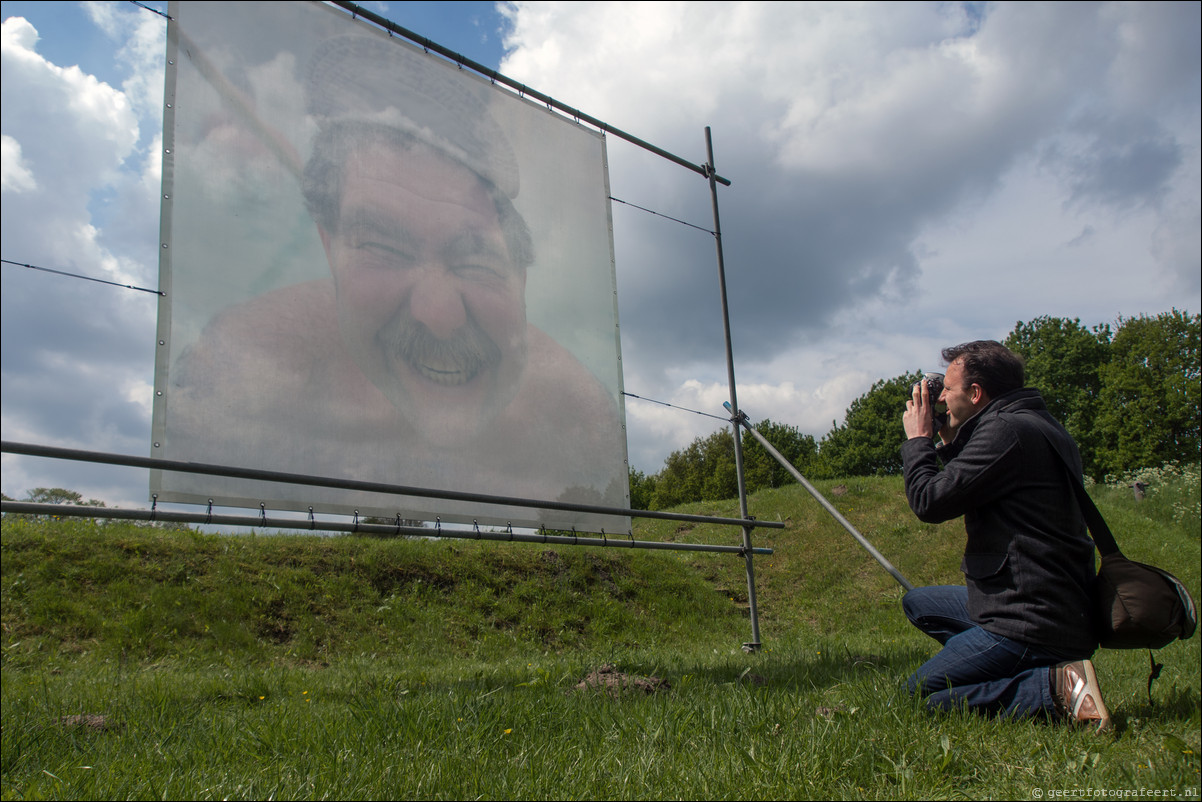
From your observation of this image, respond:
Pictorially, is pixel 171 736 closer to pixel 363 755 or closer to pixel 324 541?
pixel 363 755

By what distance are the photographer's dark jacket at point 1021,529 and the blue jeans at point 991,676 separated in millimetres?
56

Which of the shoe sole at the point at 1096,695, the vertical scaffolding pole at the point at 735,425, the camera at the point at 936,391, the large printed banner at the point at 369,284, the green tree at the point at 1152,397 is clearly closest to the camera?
the shoe sole at the point at 1096,695

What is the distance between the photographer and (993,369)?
3.01 meters

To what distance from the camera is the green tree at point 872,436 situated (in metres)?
39.8

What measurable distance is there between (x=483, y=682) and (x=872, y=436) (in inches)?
1609

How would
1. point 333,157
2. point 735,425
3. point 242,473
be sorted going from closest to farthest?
point 242,473 < point 333,157 < point 735,425

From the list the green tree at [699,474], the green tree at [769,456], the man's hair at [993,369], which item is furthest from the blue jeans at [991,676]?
the green tree at [699,474]

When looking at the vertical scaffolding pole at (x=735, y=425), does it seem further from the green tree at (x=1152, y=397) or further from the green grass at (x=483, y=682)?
the green tree at (x=1152, y=397)

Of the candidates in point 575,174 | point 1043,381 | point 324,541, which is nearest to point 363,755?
point 575,174

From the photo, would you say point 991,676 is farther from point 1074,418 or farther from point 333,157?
point 1074,418

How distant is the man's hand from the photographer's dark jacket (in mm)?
338

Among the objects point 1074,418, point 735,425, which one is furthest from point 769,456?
point 735,425

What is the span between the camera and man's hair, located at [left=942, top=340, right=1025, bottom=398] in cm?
300

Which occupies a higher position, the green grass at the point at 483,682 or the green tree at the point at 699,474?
the green tree at the point at 699,474
